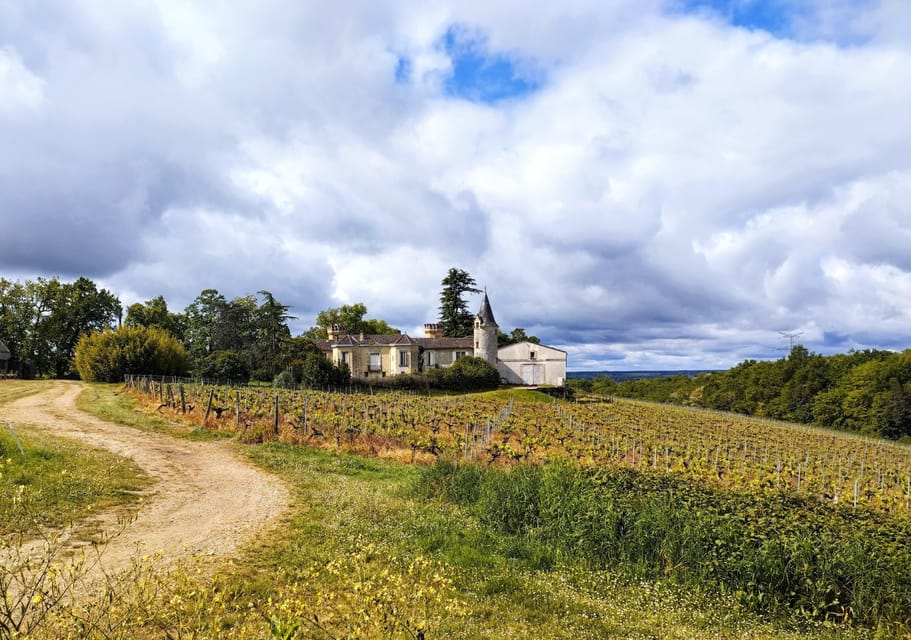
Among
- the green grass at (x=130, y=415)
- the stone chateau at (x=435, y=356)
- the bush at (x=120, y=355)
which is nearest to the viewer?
the green grass at (x=130, y=415)

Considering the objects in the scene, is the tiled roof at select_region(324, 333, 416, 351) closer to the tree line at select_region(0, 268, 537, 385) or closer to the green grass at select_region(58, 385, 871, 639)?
the tree line at select_region(0, 268, 537, 385)

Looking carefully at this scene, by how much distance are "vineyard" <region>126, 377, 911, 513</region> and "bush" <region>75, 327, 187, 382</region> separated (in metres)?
4.24

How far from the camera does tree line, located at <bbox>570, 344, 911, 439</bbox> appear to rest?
53875 mm

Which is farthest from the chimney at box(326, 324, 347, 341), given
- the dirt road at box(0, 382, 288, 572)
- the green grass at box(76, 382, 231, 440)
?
the dirt road at box(0, 382, 288, 572)

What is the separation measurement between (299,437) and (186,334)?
160ft

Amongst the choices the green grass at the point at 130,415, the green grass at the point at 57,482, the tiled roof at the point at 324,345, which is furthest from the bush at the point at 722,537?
the tiled roof at the point at 324,345

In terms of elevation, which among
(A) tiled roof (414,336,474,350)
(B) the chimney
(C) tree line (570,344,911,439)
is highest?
(B) the chimney

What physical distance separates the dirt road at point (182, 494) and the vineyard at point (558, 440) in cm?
294

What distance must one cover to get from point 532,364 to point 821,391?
127 feet

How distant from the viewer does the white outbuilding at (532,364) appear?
5684 centimetres

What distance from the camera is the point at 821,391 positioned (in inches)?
2596

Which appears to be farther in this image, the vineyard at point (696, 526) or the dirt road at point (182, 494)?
the dirt road at point (182, 494)

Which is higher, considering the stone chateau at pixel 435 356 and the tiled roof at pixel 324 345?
the tiled roof at pixel 324 345

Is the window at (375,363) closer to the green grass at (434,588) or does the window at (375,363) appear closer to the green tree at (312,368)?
the green tree at (312,368)
